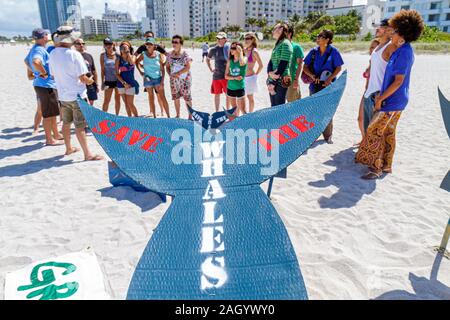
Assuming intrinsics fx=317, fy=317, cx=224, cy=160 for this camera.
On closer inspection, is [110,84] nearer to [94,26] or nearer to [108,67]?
[108,67]

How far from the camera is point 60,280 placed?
2.53 metres

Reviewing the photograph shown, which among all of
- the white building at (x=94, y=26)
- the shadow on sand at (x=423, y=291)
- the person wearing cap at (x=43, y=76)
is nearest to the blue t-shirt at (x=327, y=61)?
the shadow on sand at (x=423, y=291)

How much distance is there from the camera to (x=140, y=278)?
2.04 meters

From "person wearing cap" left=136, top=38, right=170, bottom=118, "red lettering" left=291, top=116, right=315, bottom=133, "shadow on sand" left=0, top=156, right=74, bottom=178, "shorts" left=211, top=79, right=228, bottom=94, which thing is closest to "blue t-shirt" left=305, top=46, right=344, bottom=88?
"shorts" left=211, top=79, right=228, bottom=94

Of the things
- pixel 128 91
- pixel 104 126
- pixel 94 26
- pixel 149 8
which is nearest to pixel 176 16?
pixel 149 8

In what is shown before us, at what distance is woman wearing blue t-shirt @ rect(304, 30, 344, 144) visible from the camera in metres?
5.16

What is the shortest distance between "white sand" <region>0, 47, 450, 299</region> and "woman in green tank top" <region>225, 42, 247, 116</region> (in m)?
1.99

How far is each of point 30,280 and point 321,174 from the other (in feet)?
12.3

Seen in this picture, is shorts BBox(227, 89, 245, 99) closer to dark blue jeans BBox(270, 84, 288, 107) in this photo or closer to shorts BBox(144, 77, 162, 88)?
dark blue jeans BBox(270, 84, 288, 107)

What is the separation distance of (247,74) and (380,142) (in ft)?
Answer: 10.7

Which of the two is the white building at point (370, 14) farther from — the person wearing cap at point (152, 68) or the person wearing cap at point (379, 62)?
the person wearing cap at point (379, 62)

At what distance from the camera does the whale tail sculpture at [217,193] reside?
2.06m
